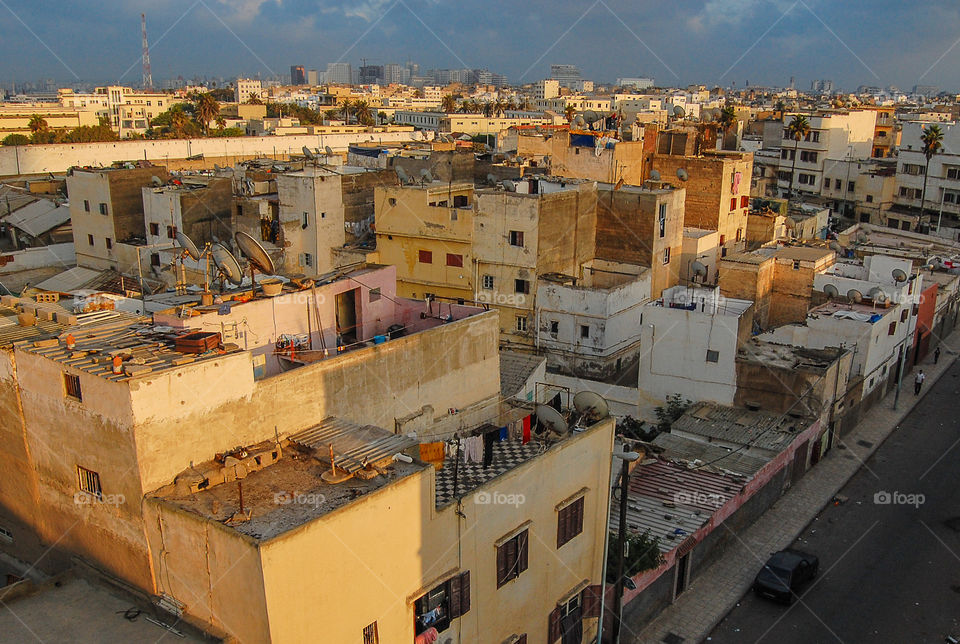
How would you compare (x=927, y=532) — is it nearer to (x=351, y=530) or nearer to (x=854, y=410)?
(x=854, y=410)

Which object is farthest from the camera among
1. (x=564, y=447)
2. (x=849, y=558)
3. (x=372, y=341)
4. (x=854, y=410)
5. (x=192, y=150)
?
(x=192, y=150)

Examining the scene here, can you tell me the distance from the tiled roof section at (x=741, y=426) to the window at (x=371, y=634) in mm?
15481

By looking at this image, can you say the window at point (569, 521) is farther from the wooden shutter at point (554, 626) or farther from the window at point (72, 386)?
the window at point (72, 386)

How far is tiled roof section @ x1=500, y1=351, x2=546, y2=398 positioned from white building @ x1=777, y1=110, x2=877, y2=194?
145ft

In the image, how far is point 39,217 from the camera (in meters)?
43.6

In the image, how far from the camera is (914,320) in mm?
32625

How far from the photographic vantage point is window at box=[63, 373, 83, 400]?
418 inches

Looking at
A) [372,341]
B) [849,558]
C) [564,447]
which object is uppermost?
[372,341]

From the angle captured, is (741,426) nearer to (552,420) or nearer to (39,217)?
(552,420)

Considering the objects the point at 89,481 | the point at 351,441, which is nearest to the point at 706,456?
the point at 351,441

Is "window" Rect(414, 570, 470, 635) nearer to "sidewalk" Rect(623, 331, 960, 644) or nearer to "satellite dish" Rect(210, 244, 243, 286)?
"sidewalk" Rect(623, 331, 960, 644)

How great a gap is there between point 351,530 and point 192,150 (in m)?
65.9

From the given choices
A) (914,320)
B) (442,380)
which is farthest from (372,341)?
(914,320)

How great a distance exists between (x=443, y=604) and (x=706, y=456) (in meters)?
13.2
